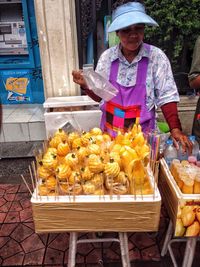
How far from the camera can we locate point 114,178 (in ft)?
4.16

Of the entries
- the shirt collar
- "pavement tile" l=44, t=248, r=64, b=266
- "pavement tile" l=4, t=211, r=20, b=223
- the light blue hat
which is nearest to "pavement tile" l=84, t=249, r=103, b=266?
"pavement tile" l=44, t=248, r=64, b=266

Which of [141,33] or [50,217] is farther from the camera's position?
[141,33]

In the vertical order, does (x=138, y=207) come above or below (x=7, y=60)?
below

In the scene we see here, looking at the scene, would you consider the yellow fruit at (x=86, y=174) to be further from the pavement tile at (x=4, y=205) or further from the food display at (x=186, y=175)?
the pavement tile at (x=4, y=205)

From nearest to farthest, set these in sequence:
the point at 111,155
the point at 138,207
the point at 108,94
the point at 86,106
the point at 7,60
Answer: the point at 138,207, the point at 111,155, the point at 108,94, the point at 86,106, the point at 7,60

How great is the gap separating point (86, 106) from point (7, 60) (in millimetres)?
1615

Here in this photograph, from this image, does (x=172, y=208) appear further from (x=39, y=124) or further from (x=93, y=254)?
(x=39, y=124)

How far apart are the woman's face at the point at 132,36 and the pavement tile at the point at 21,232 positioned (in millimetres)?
1824

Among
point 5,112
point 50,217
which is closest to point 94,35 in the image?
point 5,112

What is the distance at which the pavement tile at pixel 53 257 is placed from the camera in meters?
2.08

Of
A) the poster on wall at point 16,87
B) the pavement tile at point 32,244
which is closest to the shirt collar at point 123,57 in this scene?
the pavement tile at point 32,244

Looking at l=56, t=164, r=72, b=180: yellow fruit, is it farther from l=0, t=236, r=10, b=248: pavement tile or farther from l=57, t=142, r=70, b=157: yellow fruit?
l=0, t=236, r=10, b=248: pavement tile

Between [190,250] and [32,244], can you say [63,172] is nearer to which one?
[190,250]

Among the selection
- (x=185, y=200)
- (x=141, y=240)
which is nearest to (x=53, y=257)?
(x=141, y=240)
